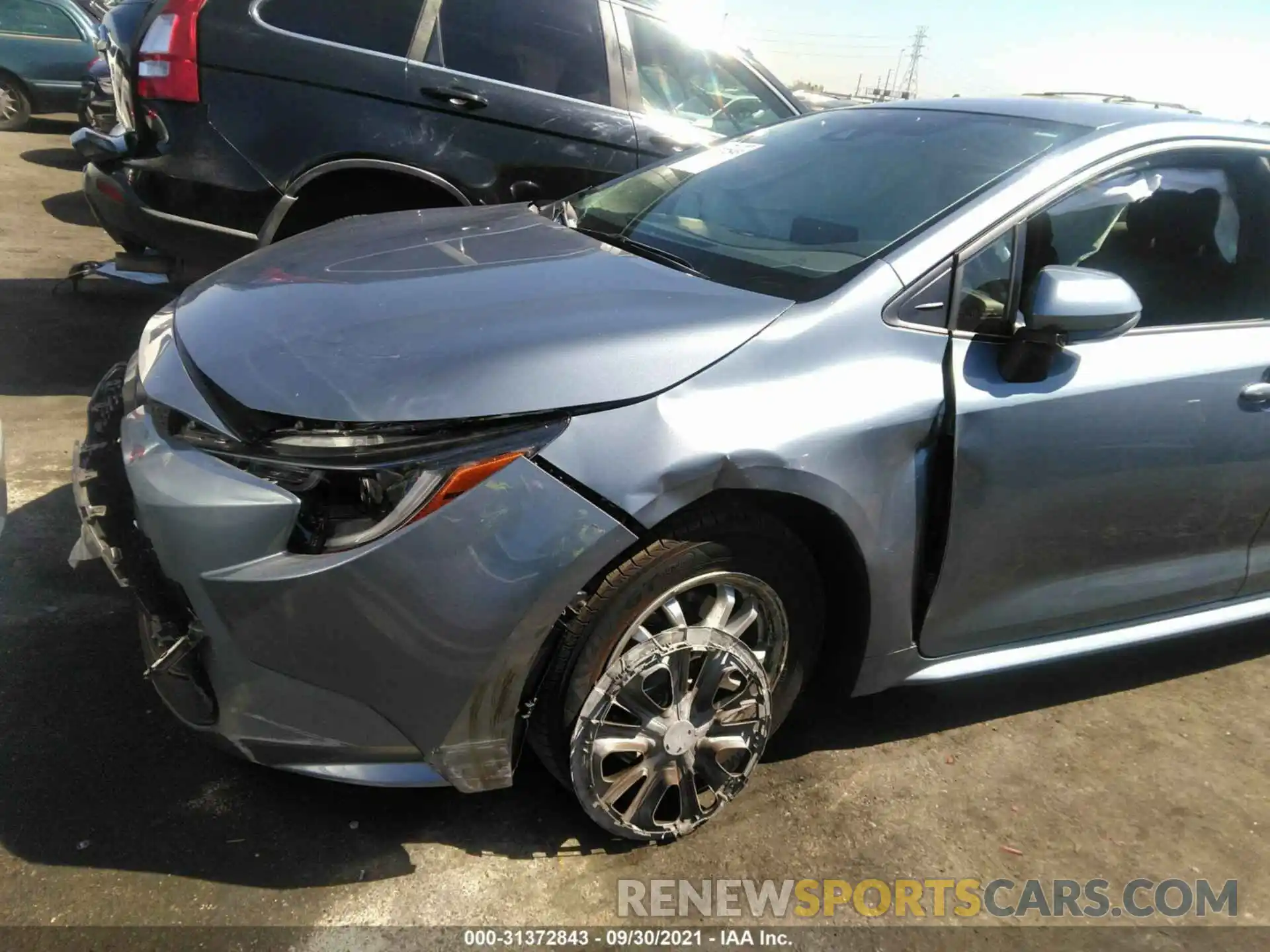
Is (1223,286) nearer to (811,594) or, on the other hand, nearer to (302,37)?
(811,594)

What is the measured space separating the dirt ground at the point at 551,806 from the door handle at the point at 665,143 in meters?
2.92

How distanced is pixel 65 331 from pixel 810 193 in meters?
4.28

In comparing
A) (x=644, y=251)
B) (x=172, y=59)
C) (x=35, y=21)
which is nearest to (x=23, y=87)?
(x=35, y=21)

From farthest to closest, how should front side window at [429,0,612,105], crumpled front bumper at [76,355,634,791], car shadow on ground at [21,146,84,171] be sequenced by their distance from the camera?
car shadow on ground at [21,146,84,171], front side window at [429,0,612,105], crumpled front bumper at [76,355,634,791]

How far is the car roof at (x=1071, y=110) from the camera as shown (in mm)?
2629

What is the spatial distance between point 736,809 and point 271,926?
1.09m

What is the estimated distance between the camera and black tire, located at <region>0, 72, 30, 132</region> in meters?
11.5

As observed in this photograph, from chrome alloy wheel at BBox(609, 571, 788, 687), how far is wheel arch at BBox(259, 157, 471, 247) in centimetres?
278

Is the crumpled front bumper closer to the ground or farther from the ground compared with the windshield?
closer to the ground

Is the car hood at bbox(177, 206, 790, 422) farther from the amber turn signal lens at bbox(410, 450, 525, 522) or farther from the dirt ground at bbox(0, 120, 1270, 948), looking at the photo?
the dirt ground at bbox(0, 120, 1270, 948)

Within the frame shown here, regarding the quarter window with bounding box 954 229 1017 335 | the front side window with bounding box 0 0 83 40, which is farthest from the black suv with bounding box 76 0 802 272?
the front side window with bounding box 0 0 83 40

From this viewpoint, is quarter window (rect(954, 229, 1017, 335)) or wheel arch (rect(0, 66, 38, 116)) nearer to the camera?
quarter window (rect(954, 229, 1017, 335))

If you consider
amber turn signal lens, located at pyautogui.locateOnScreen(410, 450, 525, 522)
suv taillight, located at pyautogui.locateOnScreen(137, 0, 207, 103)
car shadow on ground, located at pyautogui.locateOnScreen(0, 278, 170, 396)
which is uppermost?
suv taillight, located at pyautogui.locateOnScreen(137, 0, 207, 103)
